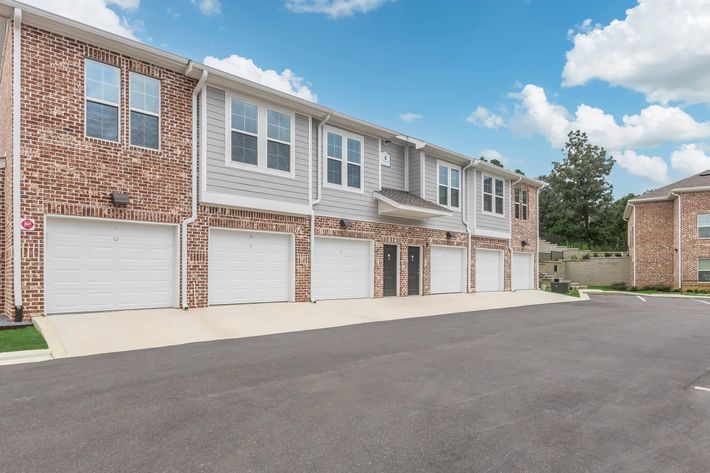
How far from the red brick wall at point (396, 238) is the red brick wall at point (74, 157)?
4720 millimetres

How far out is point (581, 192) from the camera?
1636 inches

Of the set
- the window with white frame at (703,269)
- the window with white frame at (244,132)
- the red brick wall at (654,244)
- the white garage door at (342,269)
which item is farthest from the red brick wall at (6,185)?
the red brick wall at (654,244)

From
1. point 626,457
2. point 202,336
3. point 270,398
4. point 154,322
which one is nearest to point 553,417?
point 626,457

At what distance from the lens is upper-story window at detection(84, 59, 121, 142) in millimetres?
9352

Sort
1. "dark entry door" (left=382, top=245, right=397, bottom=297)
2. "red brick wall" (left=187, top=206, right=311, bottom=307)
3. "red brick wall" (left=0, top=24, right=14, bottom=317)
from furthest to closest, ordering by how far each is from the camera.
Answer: "dark entry door" (left=382, top=245, right=397, bottom=297)
"red brick wall" (left=187, top=206, right=311, bottom=307)
"red brick wall" (left=0, top=24, right=14, bottom=317)

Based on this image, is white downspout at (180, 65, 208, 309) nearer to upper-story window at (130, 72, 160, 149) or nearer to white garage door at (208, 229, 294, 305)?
white garage door at (208, 229, 294, 305)

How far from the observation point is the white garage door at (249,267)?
1112 cm

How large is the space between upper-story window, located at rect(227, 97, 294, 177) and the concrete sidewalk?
3.98 m

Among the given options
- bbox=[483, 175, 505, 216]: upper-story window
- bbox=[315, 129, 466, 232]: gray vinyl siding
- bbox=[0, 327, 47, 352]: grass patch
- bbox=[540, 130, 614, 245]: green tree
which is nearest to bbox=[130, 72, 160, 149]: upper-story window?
bbox=[0, 327, 47, 352]: grass patch

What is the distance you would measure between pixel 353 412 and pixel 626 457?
2.43 m

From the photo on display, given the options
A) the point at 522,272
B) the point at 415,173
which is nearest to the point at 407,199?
the point at 415,173

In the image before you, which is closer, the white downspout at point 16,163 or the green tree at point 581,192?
the white downspout at point 16,163

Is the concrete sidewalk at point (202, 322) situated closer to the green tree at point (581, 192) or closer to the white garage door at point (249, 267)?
the white garage door at point (249, 267)

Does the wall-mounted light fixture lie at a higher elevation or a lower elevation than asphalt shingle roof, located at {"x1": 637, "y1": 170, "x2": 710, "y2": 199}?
lower
